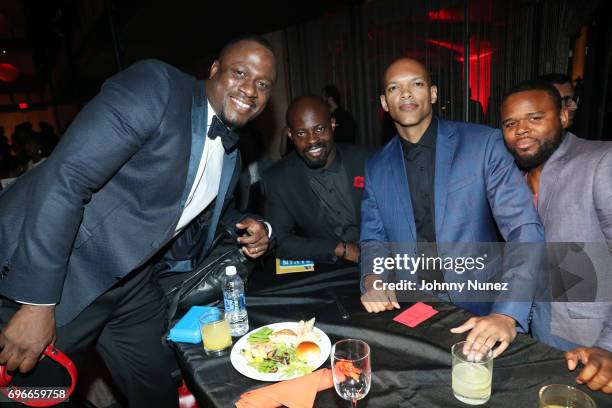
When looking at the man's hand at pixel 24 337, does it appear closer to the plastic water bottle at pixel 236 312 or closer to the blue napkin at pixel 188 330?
the blue napkin at pixel 188 330

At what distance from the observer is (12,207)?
1.46 meters

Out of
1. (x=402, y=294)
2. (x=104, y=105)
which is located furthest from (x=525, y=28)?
(x=104, y=105)

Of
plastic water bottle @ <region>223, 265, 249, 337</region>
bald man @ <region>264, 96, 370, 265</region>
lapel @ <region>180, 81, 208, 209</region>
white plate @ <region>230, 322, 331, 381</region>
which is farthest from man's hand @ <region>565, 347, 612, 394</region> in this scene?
bald man @ <region>264, 96, 370, 265</region>

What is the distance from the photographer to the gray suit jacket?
159cm

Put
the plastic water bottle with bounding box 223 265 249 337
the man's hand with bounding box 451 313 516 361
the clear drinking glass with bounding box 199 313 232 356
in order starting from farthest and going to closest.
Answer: the plastic water bottle with bounding box 223 265 249 337
the clear drinking glass with bounding box 199 313 232 356
the man's hand with bounding box 451 313 516 361

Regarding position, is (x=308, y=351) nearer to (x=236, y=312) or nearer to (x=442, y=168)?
(x=236, y=312)

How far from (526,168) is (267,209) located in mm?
1756

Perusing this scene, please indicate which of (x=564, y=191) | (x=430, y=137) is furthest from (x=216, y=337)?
(x=564, y=191)

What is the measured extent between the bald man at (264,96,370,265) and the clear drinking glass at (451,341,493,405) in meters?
1.67

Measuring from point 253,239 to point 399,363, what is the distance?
37.2 inches

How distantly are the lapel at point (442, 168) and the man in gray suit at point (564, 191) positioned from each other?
31 cm

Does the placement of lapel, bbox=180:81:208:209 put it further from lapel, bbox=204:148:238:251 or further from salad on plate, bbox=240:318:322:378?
salad on plate, bbox=240:318:322:378

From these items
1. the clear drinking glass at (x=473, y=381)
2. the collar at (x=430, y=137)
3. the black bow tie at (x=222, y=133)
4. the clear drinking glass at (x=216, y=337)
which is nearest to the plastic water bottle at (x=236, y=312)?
the clear drinking glass at (x=216, y=337)

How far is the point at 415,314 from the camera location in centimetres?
151
